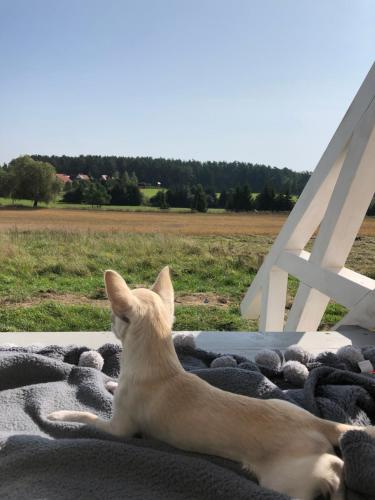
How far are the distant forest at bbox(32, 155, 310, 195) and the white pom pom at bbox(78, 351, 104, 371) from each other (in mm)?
2493

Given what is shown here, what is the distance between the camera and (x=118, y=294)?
635 millimetres

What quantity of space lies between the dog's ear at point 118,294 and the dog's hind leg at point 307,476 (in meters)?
0.29

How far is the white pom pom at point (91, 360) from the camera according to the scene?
959 mm

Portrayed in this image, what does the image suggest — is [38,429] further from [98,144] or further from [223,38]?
[98,144]

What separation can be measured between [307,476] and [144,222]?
121 inches

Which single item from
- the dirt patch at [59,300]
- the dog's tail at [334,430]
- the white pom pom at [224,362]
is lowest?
the dirt patch at [59,300]

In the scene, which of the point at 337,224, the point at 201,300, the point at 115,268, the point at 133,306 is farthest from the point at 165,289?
the point at 115,268

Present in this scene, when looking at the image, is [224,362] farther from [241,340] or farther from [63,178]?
[63,178]

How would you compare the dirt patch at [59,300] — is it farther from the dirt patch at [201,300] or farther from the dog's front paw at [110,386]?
the dog's front paw at [110,386]

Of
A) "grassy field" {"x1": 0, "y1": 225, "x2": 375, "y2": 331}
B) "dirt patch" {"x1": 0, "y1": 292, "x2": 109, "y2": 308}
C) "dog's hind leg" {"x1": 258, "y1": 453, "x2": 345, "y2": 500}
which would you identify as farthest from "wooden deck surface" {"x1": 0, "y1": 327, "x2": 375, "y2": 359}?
"dirt patch" {"x1": 0, "y1": 292, "x2": 109, "y2": 308}

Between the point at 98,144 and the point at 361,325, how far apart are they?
2.90 meters

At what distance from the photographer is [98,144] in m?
3.68

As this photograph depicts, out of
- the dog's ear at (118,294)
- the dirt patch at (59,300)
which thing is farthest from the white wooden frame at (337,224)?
the dirt patch at (59,300)

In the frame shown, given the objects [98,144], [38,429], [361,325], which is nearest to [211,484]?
[38,429]
